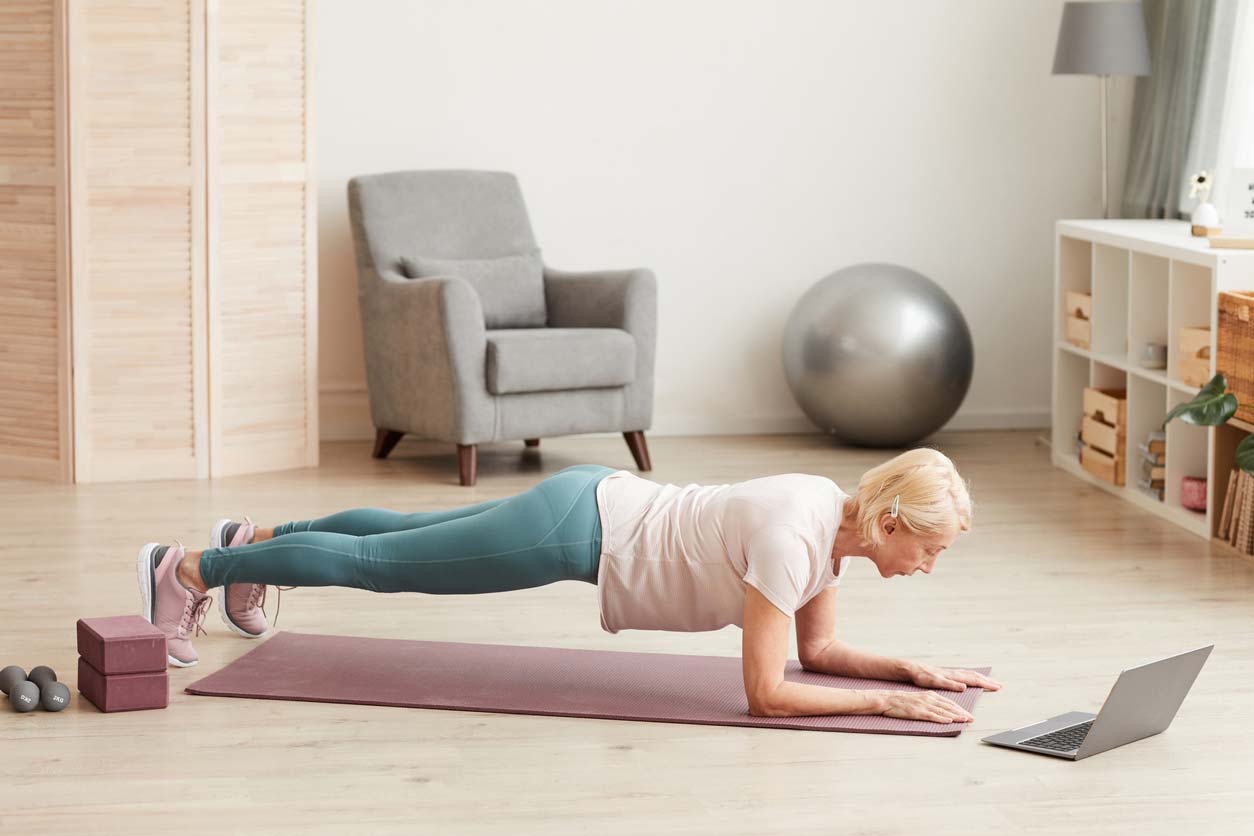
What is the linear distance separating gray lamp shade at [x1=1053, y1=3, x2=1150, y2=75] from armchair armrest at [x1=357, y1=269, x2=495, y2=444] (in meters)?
2.23

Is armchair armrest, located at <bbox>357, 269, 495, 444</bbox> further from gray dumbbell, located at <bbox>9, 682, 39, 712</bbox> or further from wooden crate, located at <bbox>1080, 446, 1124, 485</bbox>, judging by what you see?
gray dumbbell, located at <bbox>9, 682, 39, 712</bbox>

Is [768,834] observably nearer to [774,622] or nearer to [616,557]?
[774,622]

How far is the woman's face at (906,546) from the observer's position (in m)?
2.71

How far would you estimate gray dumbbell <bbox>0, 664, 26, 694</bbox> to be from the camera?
291 cm

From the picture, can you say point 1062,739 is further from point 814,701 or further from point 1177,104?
point 1177,104

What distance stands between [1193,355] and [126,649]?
300 cm

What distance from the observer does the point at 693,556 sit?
2844 millimetres

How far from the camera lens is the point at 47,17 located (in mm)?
4902

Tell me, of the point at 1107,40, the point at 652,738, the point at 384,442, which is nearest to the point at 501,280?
the point at 384,442

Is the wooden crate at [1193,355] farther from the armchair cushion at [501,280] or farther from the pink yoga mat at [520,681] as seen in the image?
the armchair cushion at [501,280]

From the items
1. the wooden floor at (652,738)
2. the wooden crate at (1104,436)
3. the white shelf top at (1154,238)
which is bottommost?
the wooden floor at (652,738)

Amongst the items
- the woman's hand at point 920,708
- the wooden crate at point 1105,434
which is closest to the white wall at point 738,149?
the wooden crate at point 1105,434

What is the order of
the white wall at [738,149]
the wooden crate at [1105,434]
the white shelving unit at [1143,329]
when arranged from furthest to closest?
the white wall at [738,149] < the wooden crate at [1105,434] < the white shelving unit at [1143,329]

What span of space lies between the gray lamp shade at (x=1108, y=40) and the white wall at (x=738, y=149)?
0.60 metres
